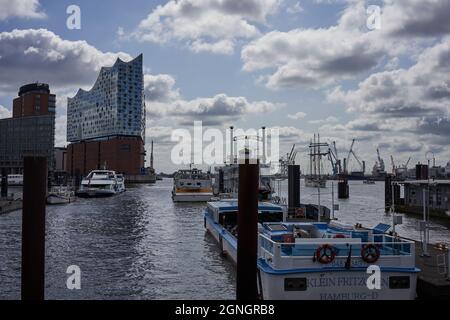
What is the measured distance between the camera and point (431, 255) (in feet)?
69.8

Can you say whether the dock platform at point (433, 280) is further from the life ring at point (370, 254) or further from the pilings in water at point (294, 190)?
the pilings in water at point (294, 190)

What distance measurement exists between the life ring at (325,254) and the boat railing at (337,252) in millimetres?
36

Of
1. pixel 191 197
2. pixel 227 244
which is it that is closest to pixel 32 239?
pixel 227 244

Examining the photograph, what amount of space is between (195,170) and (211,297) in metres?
76.9

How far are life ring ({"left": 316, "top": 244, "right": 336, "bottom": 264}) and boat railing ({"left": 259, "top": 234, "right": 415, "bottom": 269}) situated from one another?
0.04 meters

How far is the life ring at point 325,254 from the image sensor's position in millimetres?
15922

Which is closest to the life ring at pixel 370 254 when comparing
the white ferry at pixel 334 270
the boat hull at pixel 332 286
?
the white ferry at pixel 334 270

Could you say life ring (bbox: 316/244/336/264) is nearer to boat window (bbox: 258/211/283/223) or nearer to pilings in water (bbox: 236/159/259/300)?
pilings in water (bbox: 236/159/259/300)

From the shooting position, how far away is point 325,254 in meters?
16.0

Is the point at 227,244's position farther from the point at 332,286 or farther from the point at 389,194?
the point at 389,194

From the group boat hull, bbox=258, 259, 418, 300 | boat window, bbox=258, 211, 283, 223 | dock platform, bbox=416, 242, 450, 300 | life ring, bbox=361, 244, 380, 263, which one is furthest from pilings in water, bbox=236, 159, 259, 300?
boat window, bbox=258, 211, 283, 223

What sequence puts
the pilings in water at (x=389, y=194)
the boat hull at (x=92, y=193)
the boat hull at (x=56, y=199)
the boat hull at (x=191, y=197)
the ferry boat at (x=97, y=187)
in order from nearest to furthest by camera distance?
the boat hull at (x=56, y=199) < the pilings in water at (x=389, y=194) < the boat hull at (x=191, y=197) < the boat hull at (x=92, y=193) < the ferry boat at (x=97, y=187)
